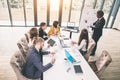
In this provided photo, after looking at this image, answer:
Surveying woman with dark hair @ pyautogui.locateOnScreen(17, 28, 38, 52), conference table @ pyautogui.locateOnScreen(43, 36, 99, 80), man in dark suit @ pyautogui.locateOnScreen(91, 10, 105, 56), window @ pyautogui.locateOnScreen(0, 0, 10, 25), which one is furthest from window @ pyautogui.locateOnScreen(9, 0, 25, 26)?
conference table @ pyautogui.locateOnScreen(43, 36, 99, 80)

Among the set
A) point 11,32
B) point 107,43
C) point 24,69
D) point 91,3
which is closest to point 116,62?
point 107,43

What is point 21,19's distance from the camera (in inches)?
302

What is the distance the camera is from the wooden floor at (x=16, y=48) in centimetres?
332

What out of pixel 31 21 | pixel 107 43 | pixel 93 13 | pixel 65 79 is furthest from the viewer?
pixel 31 21

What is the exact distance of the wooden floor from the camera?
10.9 ft

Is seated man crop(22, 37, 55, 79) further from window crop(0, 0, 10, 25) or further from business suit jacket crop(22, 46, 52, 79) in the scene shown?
window crop(0, 0, 10, 25)

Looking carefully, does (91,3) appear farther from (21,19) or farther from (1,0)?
(1,0)

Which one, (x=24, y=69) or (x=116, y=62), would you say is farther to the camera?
(x=116, y=62)

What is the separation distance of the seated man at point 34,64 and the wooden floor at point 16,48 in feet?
3.72

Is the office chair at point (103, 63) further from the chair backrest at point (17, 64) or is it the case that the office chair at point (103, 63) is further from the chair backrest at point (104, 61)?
the chair backrest at point (17, 64)

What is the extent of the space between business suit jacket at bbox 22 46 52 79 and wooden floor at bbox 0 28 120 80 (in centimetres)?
113

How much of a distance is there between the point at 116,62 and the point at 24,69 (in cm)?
327

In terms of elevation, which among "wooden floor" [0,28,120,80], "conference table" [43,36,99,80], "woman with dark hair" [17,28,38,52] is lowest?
"wooden floor" [0,28,120,80]

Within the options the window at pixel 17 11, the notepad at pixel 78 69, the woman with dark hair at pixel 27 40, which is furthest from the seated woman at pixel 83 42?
the window at pixel 17 11
